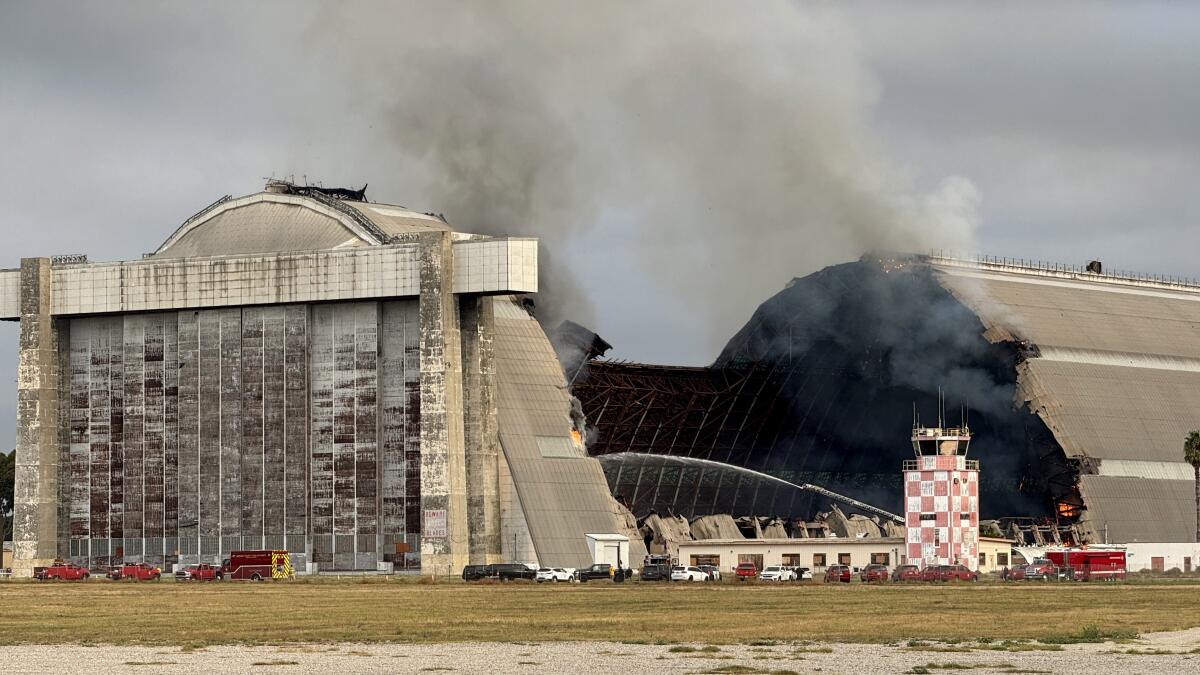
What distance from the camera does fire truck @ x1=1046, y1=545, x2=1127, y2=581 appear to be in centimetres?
13025

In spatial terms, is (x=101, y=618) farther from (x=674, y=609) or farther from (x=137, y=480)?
(x=137, y=480)

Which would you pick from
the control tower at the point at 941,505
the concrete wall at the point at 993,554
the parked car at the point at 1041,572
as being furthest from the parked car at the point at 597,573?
the concrete wall at the point at 993,554

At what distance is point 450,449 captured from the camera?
129875 mm

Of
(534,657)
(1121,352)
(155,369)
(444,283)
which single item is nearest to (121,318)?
(155,369)

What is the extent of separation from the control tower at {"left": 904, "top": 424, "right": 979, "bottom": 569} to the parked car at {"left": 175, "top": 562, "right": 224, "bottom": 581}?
4476 centimetres

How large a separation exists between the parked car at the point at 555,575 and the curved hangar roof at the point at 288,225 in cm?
2598

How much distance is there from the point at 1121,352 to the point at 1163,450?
9.50m

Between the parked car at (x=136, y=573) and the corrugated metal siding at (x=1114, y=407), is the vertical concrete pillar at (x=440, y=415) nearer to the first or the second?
the parked car at (x=136, y=573)

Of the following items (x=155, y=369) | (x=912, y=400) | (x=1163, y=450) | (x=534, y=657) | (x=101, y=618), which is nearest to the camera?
(x=534, y=657)

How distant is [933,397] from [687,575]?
53.3 meters

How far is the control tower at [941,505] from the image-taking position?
136875 mm

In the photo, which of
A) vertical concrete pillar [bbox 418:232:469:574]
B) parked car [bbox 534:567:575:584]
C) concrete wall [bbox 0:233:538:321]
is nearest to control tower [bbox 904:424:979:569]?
parked car [bbox 534:567:575:584]

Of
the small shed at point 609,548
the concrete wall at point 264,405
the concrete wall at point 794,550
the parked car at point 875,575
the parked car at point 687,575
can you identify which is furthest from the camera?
the concrete wall at point 794,550

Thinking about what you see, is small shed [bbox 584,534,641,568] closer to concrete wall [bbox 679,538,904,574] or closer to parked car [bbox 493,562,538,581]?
parked car [bbox 493,562,538,581]
